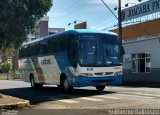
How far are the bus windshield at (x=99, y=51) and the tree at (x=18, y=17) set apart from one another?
151 inches

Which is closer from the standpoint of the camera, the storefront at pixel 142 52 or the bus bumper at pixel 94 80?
the bus bumper at pixel 94 80

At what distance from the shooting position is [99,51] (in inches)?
910

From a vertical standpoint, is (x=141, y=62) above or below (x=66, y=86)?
above

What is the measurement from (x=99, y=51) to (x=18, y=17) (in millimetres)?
5629

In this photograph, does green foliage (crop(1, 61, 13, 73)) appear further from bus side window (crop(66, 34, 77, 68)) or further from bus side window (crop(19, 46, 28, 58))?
bus side window (crop(66, 34, 77, 68))

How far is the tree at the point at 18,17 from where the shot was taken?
61.4ft

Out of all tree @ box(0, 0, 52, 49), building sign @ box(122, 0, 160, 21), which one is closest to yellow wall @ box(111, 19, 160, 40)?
building sign @ box(122, 0, 160, 21)

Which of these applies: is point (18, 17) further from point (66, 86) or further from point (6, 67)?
point (6, 67)

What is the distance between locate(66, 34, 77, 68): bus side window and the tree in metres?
3.61

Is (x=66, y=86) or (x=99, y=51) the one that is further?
(x=66, y=86)

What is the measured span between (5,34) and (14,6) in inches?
53.3

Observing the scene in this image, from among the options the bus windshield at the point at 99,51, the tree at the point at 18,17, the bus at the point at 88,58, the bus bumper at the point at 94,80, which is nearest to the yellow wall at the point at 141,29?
the bus at the point at 88,58

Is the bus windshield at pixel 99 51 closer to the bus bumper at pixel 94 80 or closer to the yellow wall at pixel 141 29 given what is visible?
the bus bumper at pixel 94 80

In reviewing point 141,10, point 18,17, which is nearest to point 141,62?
point 141,10
